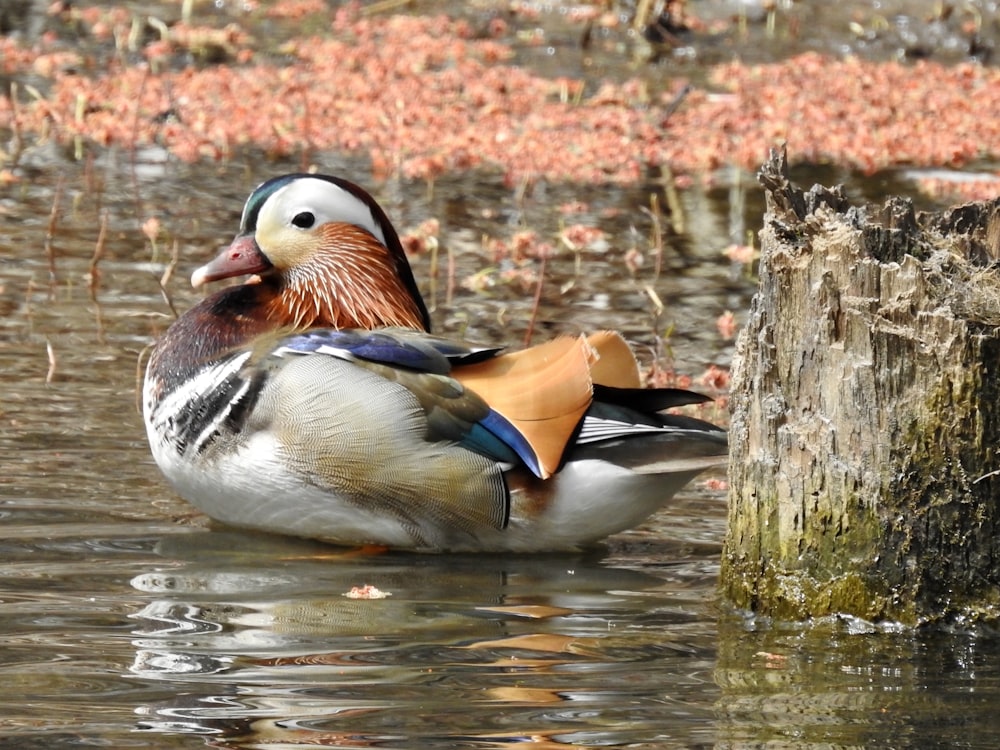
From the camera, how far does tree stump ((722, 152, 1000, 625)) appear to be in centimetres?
460

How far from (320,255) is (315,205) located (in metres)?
0.17

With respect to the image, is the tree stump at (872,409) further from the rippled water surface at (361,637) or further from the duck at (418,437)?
the duck at (418,437)

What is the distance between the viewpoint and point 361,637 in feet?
15.7

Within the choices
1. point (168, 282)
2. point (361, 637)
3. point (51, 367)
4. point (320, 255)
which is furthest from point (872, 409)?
point (168, 282)

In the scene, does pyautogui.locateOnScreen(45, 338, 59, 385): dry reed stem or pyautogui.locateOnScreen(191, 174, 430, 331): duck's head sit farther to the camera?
pyautogui.locateOnScreen(45, 338, 59, 385): dry reed stem

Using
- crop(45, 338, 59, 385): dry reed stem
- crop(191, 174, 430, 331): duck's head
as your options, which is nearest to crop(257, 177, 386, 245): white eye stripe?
crop(191, 174, 430, 331): duck's head

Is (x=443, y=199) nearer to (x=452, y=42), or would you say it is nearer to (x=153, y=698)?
(x=452, y=42)

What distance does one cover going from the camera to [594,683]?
14.4 feet

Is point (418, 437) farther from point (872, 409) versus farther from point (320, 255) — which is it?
point (872, 409)

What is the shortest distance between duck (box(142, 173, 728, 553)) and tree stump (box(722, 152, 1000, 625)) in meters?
0.69

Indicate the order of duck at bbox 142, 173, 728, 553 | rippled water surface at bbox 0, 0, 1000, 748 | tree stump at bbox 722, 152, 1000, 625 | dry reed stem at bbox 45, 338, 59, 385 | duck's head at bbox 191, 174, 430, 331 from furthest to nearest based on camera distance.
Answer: dry reed stem at bbox 45, 338, 59, 385, duck's head at bbox 191, 174, 430, 331, duck at bbox 142, 173, 728, 553, tree stump at bbox 722, 152, 1000, 625, rippled water surface at bbox 0, 0, 1000, 748

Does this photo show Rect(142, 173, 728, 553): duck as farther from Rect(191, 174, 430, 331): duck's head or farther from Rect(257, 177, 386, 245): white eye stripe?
Rect(257, 177, 386, 245): white eye stripe

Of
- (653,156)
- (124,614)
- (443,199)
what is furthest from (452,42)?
(124,614)

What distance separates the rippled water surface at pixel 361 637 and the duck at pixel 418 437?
0.15 meters
